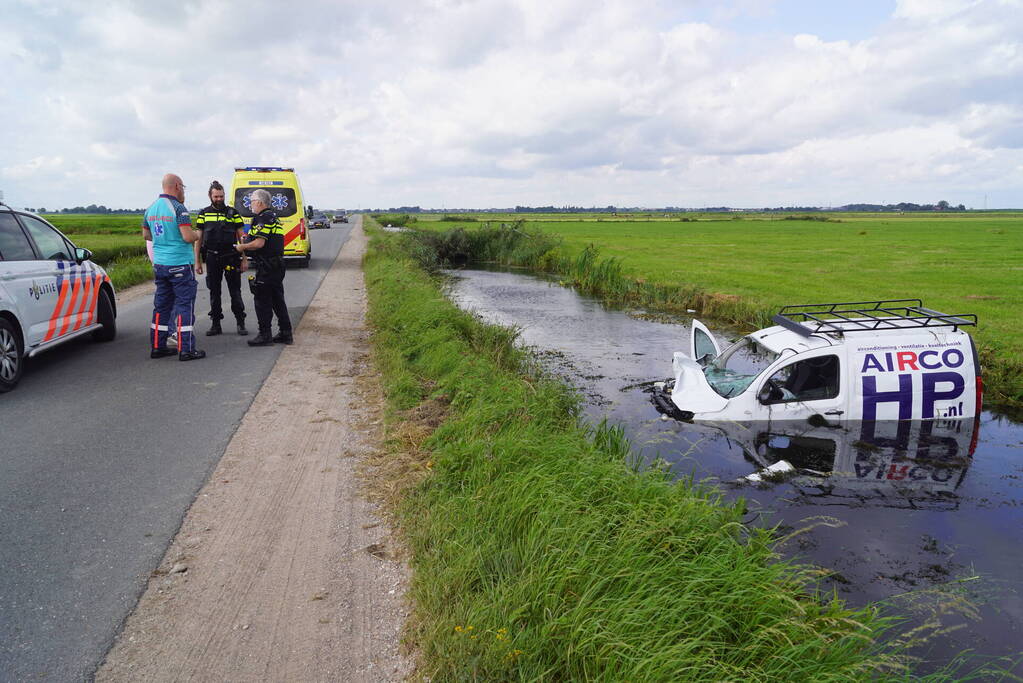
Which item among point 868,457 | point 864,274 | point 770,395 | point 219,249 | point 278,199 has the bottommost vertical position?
point 868,457

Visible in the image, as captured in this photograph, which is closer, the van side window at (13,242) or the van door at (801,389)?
the van side window at (13,242)

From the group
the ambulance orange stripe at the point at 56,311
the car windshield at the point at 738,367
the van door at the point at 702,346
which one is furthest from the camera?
the van door at the point at 702,346

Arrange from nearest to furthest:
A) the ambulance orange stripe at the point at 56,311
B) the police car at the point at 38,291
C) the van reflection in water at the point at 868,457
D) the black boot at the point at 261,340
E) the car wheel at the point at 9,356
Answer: the car wheel at the point at 9,356 → the police car at the point at 38,291 → the van reflection in water at the point at 868,457 → the ambulance orange stripe at the point at 56,311 → the black boot at the point at 261,340

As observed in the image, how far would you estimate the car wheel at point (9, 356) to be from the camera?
669 centimetres

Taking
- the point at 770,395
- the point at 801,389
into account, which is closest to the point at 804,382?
the point at 801,389

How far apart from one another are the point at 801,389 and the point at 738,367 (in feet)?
3.73

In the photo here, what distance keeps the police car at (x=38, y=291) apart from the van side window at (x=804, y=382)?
8.98 m

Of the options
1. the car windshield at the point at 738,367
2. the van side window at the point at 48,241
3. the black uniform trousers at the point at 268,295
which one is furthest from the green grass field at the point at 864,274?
the van side window at the point at 48,241

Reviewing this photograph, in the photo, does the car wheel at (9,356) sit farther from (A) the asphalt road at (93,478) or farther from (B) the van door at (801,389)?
(B) the van door at (801,389)

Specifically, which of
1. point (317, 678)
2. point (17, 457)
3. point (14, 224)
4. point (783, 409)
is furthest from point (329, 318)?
point (317, 678)

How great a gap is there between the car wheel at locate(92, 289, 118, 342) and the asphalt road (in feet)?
1.31

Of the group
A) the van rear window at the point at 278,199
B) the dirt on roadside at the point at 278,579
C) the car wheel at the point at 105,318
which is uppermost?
the van rear window at the point at 278,199

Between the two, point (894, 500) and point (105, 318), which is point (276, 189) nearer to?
point (105, 318)

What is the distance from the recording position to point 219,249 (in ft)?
32.7
